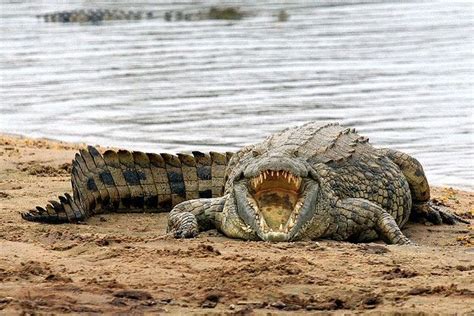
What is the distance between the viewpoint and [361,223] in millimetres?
6797

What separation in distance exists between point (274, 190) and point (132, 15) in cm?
2936

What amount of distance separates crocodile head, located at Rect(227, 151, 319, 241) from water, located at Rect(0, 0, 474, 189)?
149 inches

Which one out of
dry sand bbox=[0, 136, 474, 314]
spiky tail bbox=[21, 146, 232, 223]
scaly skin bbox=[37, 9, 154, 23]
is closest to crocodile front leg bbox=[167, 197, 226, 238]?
dry sand bbox=[0, 136, 474, 314]

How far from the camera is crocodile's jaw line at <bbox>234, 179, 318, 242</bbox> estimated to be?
Answer: 251 inches

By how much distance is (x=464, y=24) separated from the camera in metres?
25.4

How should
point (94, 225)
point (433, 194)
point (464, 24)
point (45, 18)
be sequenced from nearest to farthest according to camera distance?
point (94, 225) < point (433, 194) < point (464, 24) < point (45, 18)

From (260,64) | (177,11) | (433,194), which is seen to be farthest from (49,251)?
(177,11)

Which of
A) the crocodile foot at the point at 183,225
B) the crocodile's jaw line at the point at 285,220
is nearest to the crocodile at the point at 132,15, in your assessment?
the crocodile foot at the point at 183,225

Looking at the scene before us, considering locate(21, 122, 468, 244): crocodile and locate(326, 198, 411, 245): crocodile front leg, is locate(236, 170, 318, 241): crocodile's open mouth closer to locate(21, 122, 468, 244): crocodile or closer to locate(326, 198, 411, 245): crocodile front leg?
locate(21, 122, 468, 244): crocodile

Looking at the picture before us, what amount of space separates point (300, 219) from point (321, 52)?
48.9 feet

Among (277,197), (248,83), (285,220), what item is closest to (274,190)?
(277,197)

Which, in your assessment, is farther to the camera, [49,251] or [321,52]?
[321,52]

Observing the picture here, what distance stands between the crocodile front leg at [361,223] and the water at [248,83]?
3332mm

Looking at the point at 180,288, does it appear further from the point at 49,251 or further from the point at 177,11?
the point at 177,11
